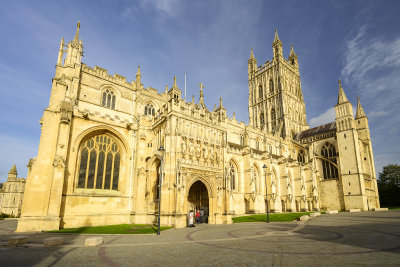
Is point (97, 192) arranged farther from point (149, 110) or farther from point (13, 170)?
point (13, 170)

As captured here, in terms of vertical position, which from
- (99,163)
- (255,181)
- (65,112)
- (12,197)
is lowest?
(12,197)

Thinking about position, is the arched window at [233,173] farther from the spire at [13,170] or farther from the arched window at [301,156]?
the spire at [13,170]

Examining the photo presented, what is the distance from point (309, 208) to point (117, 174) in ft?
119

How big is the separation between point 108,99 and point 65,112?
22.5 ft

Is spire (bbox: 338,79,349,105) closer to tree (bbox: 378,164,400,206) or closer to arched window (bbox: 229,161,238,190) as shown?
tree (bbox: 378,164,400,206)

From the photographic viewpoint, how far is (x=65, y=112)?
21.6 metres

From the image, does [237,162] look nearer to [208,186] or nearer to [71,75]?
[208,186]

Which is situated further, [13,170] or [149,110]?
[13,170]

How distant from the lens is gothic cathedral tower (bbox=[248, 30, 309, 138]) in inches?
2495

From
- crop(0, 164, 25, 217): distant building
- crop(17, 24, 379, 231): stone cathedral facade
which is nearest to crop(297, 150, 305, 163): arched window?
crop(17, 24, 379, 231): stone cathedral facade

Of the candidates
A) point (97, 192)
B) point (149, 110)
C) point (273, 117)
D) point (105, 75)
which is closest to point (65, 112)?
point (105, 75)

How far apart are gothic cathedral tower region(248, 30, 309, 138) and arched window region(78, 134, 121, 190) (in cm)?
4536

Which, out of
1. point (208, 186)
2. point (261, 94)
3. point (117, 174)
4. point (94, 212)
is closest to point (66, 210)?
point (94, 212)

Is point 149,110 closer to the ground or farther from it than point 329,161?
→ farther from it
